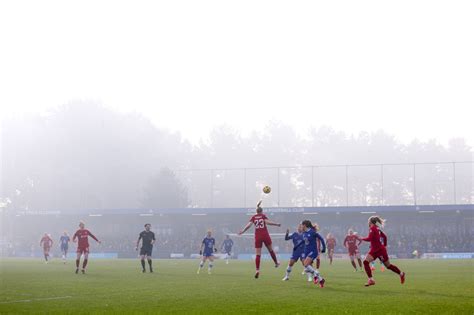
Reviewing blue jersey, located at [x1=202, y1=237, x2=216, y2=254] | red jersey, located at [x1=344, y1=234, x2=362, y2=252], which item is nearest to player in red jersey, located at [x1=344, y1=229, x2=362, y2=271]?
red jersey, located at [x1=344, y1=234, x2=362, y2=252]

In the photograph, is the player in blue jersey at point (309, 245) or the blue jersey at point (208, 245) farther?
the blue jersey at point (208, 245)

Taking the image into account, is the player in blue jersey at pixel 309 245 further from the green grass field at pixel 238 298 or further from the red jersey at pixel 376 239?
the red jersey at pixel 376 239

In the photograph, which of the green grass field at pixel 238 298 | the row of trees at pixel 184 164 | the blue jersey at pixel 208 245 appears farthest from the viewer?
the row of trees at pixel 184 164

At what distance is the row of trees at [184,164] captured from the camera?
112375 mm

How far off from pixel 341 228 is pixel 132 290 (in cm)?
6350

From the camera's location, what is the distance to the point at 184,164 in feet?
430

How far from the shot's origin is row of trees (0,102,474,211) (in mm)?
112375

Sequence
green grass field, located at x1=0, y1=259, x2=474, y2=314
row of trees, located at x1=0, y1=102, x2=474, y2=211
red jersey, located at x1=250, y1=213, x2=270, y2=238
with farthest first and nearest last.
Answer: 1. row of trees, located at x1=0, y1=102, x2=474, y2=211
2. red jersey, located at x1=250, y1=213, x2=270, y2=238
3. green grass field, located at x1=0, y1=259, x2=474, y2=314

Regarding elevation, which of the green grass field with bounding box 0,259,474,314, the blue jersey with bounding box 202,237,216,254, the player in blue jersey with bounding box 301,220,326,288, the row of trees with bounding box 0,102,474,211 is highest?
the row of trees with bounding box 0,102,474,211

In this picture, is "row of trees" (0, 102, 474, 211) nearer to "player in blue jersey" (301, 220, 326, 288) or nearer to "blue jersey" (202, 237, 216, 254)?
"blue jersey" (202, 237, 216, 254)

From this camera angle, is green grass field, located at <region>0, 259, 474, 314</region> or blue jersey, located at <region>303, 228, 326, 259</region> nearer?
green grass field, located at <region>0, 259, 474, 314</region>

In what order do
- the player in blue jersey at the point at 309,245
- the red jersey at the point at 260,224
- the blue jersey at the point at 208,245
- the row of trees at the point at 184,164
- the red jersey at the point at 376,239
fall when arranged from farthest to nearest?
1. the row of trees at the point at 184,164
2. the blue jersey at the point at 208,245
3. the red jersey at the point at 260,224
4. the player in blue jersey at the point at 309,245
5. the red jersey at the point at 376,239

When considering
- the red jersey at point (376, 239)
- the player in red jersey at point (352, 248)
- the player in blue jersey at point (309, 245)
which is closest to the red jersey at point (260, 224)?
the player in blue jersey at point (309, 245)

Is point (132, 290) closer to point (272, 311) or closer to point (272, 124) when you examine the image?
point (272, 311)
